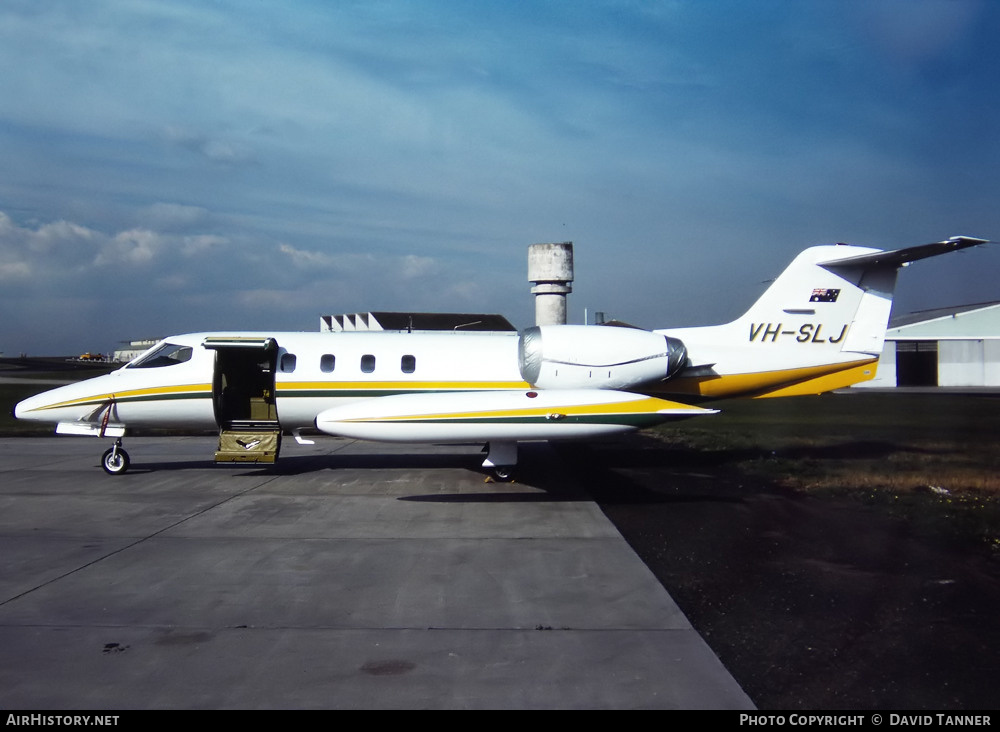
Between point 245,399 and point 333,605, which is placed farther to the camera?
point 245,399

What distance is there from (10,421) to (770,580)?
26.8 meters

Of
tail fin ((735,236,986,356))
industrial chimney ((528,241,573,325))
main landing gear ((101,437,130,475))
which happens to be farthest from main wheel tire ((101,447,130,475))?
industrial chimney ((528,241,573,325))

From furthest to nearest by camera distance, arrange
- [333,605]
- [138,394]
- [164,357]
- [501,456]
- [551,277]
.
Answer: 1. [551,277]
2. [164,357]
3. [138,394]
4. [501,456]
5. [333,605]

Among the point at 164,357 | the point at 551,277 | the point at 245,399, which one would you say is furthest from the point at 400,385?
the point at 551,277

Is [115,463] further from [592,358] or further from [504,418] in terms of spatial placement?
[592,358]

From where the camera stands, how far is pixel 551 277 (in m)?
33.2

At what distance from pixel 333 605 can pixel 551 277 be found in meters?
27.0

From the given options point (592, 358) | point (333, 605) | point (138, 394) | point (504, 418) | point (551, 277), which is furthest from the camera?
point (551, 277)

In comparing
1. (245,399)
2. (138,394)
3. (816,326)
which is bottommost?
(245,399)

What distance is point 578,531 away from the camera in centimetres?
1003

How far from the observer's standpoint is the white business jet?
13.5m

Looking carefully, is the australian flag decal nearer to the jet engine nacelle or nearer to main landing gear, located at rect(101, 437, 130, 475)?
the jet engine nacelle

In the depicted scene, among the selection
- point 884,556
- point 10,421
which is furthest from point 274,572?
point 10,421
